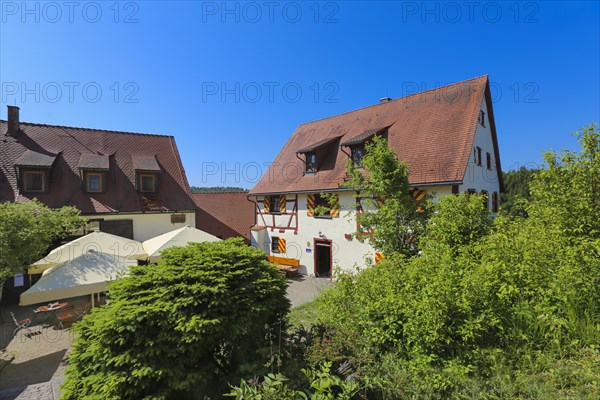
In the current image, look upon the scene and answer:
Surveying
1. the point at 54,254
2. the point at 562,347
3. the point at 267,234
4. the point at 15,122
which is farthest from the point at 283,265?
the point at 15,122

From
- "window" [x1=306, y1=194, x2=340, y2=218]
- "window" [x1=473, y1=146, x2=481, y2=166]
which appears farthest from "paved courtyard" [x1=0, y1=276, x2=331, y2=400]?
"window" [x1=473, y1=146, x2=481, y2=166]

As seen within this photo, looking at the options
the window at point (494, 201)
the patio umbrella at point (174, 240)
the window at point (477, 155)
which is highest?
the window at point (477, 155)

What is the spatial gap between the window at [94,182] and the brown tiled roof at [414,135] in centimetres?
793

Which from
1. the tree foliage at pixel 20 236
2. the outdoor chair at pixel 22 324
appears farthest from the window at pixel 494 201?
the outdoor chair at pixel 22 324

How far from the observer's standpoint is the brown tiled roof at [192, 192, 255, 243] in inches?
781

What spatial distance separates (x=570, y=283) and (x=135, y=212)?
51.3 ft

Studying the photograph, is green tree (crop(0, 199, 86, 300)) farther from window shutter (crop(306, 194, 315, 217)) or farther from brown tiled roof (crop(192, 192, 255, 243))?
brown tiled roof (crop(192, 192, 255, 243))

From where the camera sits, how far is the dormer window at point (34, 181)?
12922 millimetres

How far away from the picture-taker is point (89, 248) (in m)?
9.12

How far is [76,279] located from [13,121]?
13.0 metres

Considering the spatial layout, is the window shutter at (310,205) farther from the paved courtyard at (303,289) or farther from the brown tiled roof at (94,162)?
A: the brown tiled roof at (94,162)

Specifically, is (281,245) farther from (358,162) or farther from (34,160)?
(34,160)

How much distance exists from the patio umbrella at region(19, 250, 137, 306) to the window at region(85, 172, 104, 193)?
775 centimetres

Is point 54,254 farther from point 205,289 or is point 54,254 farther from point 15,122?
point 15,122
